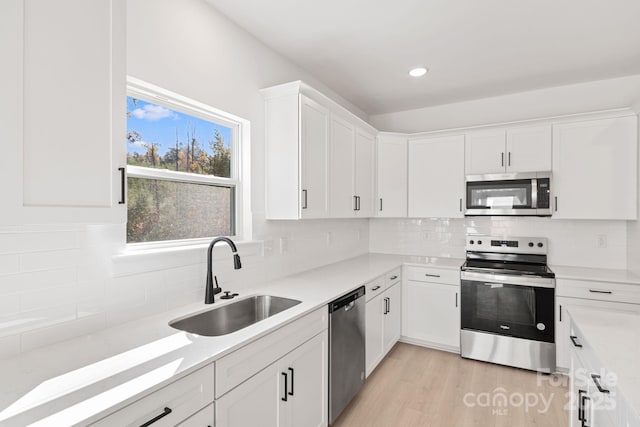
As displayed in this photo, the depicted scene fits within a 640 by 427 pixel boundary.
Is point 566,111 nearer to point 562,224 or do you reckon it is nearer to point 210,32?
point 562,224

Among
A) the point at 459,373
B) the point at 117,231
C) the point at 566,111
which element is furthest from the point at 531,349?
the point at 117,231

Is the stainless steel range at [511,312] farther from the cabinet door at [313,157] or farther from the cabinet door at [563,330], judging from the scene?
the cabinet door at [313,157]

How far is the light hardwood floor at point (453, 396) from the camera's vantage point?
7.56 ft

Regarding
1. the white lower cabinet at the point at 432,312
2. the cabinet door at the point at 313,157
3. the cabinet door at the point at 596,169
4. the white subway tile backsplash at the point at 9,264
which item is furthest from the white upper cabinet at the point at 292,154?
the cabinet door at the point at 596,169

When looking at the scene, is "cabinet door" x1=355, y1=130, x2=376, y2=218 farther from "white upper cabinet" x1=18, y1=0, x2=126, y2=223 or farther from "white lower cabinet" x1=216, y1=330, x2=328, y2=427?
"white upper cabinet" x1=18, y1=0, x2=126, y2=223

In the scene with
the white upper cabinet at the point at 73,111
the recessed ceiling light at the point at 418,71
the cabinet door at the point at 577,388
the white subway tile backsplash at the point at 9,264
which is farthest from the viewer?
the recessed ceiling light at the point at 418,71

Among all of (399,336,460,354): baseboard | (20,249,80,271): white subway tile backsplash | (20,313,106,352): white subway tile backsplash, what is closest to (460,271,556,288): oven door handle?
(399,336,460,354): baseboard

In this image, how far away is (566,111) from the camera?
3391mm

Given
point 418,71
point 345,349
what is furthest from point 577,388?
point 418,71

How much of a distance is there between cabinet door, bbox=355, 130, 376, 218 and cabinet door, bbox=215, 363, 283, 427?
2013mm

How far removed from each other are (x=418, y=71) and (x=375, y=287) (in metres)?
1.98

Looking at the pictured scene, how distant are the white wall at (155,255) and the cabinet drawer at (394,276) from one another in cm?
82

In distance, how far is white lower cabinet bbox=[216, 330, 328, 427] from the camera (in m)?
1.38

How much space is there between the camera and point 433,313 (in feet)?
11.2
